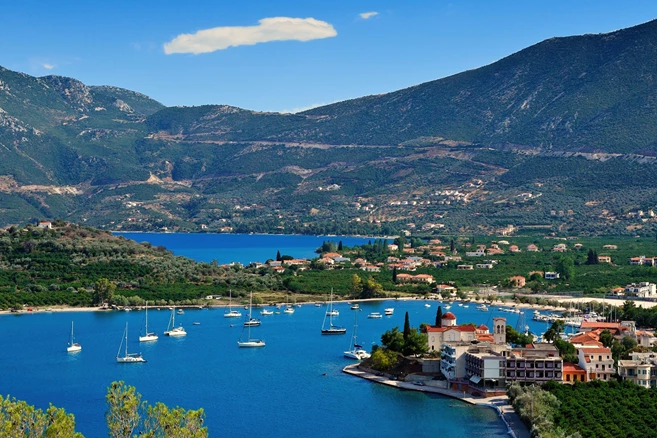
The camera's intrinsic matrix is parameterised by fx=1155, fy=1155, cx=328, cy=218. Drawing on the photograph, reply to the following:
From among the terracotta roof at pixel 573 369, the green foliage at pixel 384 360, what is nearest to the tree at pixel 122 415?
the green foliage at pixel 384 360

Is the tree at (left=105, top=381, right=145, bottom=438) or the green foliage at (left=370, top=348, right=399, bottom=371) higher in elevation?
the tree at (left=105, top=381, right=145, bottom=438)

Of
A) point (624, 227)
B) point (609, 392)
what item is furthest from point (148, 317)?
point (624, 227)

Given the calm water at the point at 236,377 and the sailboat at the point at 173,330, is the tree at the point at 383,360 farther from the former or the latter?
the sailboat at the point at 173,330

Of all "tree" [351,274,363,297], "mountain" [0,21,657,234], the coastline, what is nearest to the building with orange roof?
the coastline

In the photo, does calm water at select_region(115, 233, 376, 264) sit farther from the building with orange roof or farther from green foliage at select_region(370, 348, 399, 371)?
the building with orange roof

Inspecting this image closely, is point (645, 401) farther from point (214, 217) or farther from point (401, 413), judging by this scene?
point (214, 217)
